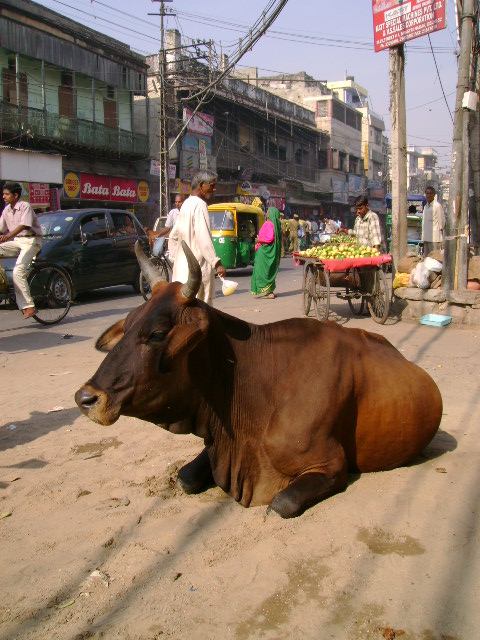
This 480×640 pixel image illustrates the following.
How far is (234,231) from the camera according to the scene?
56.2 ft

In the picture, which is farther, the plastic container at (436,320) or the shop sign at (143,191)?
the shop sign at (143,191)

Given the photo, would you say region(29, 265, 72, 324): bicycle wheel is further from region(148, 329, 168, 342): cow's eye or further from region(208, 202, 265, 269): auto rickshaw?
region(208, 202, 265, 269): auto rickshaw

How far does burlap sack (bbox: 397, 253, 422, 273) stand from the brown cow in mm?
7176

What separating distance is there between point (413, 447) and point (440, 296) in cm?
600

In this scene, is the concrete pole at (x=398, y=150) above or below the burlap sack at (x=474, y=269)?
above

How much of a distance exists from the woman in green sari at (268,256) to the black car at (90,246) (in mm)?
2730

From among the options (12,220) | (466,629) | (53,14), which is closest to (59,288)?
(12,220)

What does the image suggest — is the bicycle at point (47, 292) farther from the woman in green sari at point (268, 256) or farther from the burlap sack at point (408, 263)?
the burlap sack at point (408, 263)

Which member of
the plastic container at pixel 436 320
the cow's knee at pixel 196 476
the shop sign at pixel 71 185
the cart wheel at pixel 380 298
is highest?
the shop sign at pixel 71 185

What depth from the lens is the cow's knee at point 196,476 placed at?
333 cm

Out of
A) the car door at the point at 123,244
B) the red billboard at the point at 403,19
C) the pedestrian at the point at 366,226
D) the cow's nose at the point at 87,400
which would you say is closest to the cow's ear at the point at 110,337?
the cow's nose at the point at 87,400

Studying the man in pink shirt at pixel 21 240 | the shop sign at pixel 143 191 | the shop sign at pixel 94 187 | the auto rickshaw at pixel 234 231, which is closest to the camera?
the man in pink shirt at pixel 21 240

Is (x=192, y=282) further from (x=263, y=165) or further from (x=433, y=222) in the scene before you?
(x=263, y=165)

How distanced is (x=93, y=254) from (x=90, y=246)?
164mm
